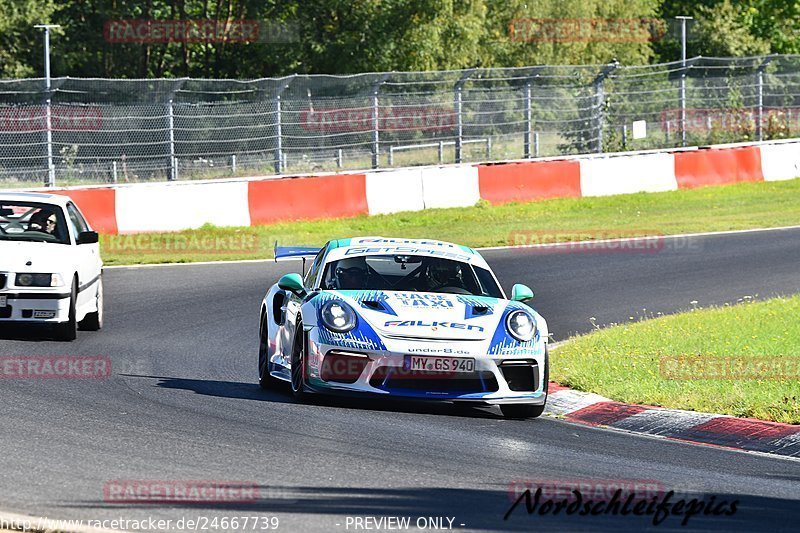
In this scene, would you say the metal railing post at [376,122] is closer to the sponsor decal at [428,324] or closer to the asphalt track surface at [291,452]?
the asphalt track surface at [291,452]

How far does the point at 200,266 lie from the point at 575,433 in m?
10.8

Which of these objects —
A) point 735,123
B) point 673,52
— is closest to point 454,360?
point 735,123

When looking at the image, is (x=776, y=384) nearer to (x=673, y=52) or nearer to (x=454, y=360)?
(x=454, y=360)

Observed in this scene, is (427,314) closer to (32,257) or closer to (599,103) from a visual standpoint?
(32,257)

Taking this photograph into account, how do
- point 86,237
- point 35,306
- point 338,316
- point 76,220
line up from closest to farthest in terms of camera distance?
point 338,316 → point 35,306 → point 86,237 → point 76,220

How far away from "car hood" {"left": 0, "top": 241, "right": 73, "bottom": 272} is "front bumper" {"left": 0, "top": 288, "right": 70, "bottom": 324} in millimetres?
221

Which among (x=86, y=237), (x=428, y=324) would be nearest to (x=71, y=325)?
(x=86, y=237)

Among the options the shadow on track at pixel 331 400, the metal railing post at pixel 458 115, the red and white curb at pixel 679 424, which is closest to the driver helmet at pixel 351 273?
the shadow on track at pixel 331 400

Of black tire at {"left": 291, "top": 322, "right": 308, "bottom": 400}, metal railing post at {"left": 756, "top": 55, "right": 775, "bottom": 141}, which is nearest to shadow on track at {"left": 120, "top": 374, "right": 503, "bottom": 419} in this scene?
black tire at {"left": 291, "top": 322, "right": 308, "bottom": 400}

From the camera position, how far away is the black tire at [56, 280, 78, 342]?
12844mm

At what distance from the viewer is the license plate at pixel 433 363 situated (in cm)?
941

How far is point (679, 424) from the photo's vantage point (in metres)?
9.73

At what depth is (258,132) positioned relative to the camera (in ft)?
80.9

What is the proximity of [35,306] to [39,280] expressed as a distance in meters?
0.23
